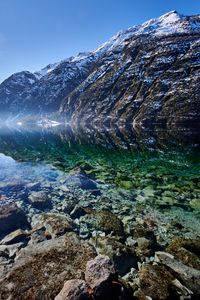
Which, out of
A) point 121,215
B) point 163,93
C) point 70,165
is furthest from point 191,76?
point 121,215

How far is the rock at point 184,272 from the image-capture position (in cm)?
1434

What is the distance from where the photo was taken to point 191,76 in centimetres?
17038

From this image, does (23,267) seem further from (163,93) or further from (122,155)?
(163,93)

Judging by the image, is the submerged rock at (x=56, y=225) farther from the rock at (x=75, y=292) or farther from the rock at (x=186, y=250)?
the rock at (x=75, y=292)

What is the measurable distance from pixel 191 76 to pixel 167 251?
16787cm

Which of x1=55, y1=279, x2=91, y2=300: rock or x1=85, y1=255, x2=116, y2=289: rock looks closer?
x1=55, y1=279, x2=91, y2=300: rock

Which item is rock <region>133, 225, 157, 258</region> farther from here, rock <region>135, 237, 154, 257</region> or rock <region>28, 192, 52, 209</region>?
rock <region>28, 192, 52, 209</region>

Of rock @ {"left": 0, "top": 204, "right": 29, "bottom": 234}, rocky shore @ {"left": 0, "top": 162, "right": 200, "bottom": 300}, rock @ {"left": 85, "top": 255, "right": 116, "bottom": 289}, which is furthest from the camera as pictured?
rock @ {"left": 0, "top": 204, "right": 29, "bottom": 234}

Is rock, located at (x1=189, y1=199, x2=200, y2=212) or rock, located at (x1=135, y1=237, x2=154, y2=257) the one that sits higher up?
rock, located at (x1=189, y1=199, x2=200, y2=212)

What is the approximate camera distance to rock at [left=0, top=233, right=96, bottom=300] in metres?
13.1

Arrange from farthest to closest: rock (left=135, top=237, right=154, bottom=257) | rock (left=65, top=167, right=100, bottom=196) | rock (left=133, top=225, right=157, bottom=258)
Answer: rock (left=65, top=167, right=100, bottom=196)
rock (left=133, top=225, right=157, bottom=258)
rock (left=135, top=237, right=154, bottom=257)

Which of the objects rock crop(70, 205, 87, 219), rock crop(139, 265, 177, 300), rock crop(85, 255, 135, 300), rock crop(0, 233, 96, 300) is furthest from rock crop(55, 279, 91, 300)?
rock crop(70, 205, 87, 219)

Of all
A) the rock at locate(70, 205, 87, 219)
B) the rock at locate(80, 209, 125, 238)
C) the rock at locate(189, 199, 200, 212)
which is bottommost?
the rock at locate(70, 205, 87, 219)

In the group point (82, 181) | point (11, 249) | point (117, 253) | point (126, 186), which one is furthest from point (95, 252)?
point (82, 181)
